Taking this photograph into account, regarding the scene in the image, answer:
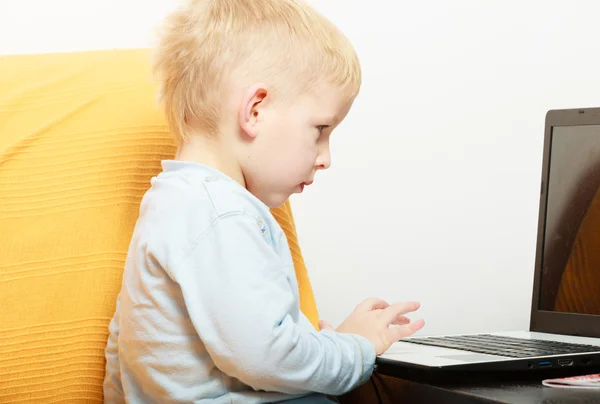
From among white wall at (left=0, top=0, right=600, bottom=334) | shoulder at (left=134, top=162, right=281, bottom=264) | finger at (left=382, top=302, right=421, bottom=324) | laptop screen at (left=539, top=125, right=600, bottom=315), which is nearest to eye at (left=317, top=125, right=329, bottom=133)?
shoulder at (left=134, top=162, right=281, bottom=264)

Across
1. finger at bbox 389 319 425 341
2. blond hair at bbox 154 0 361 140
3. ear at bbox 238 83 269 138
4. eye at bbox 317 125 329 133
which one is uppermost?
blond hair at bbox 154 0 361 140

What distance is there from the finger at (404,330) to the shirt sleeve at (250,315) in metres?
0.10

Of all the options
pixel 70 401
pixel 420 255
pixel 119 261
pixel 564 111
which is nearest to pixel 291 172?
pixel 119 261

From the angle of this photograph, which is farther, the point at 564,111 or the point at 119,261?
the point at 564,111

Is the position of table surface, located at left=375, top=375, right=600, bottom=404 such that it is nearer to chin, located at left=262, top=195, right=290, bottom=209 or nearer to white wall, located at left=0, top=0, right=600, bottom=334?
chin, located at left=262, top=195, right=290, bottom=209

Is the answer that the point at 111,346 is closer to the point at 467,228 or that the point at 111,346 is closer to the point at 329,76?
the point at 329,76

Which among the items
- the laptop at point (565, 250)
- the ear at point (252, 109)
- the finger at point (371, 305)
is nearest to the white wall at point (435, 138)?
the laptop at point (565, 250)

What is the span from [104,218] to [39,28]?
2.02 ft

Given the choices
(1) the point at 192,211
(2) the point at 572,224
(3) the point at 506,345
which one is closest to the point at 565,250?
(2) the point at 572,224

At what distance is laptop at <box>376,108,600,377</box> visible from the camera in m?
1.01

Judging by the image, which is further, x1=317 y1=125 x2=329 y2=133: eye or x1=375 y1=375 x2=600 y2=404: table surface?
x1=317 y1=125 x2=329 y2=133: eye

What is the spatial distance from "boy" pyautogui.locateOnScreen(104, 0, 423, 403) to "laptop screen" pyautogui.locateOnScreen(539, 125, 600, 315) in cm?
29

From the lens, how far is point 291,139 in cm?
85

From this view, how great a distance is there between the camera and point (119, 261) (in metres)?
0.94
